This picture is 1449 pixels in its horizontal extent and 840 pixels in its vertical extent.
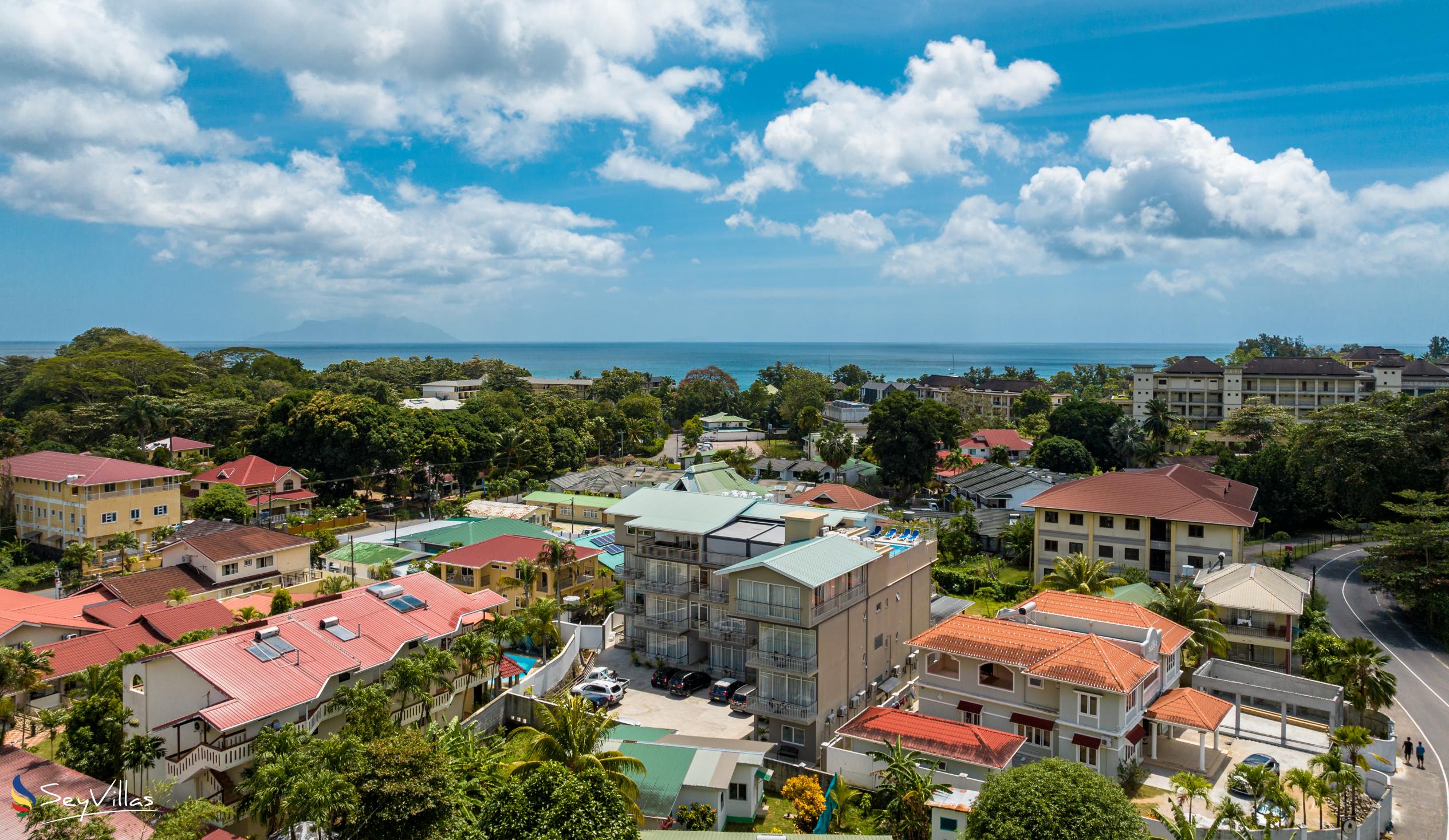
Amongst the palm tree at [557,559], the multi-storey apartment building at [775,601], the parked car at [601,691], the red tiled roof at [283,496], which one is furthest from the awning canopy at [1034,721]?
the red tiled roof at [283,496]

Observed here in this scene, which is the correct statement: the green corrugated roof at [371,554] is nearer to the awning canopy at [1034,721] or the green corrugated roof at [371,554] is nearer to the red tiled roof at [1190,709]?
the awning canopy at [1034,721]

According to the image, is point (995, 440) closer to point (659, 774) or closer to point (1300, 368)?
point (1300, 368)

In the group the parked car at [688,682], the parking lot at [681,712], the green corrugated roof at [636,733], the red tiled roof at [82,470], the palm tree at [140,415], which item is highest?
the palm tree at [140,415]

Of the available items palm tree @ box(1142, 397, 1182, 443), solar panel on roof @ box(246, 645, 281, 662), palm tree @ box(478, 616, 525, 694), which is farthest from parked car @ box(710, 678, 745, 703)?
palm tree @ box(1142, 397, 1182, 443)

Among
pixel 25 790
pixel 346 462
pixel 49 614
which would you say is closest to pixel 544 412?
pixel 346 462

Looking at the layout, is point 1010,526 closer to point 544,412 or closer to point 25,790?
point 25,790

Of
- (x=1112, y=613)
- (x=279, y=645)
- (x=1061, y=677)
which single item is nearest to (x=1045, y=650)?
(x=1061, y=677)
